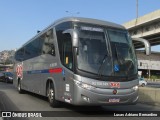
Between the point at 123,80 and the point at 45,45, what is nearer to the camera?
the point at 123,80

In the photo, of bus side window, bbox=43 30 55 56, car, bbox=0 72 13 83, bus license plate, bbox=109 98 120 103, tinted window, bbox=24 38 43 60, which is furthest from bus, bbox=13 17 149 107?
car, bbox=0 72 13 83

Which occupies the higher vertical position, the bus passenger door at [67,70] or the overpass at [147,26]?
the overpass at [147,26]

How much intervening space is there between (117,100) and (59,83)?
241cm

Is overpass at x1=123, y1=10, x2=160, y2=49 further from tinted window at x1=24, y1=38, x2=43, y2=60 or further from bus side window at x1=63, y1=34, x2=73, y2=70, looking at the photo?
bus side window at x1=63, y1=34, x2=73, y2=70

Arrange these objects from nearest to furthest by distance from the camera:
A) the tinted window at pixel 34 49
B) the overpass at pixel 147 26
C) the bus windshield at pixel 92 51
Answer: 1. the bus windshield at pixel 92 51
2. the tinted window at pixel 34 49
3. the overpass at pixel 147 26

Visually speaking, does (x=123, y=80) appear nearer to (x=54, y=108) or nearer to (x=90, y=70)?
(x=90, y=70)

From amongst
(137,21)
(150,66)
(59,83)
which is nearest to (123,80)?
(59,83)

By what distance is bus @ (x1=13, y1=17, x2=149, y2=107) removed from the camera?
10359 mm

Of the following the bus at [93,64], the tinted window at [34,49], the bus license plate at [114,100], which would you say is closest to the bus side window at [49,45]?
the bus at [93,64]

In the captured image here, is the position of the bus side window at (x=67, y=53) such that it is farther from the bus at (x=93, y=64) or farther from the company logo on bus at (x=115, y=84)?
the company logo on bus at (x=115, y=84)

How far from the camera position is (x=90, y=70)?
34.2ft

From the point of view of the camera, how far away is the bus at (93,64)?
34.0ft

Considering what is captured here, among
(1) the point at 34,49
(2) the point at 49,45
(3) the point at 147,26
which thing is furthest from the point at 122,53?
(3) the point at 147,26

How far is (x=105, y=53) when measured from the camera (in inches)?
424
